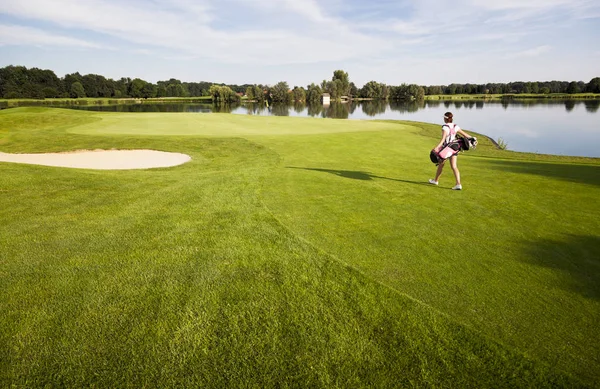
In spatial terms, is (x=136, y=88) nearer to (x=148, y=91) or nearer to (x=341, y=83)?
(x=148, y=91)

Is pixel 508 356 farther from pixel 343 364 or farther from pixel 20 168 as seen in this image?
pixel 20 168

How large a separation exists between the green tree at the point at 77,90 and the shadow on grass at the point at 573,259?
192103 millimetres

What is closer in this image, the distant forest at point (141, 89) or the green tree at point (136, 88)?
the distant forest at point (141, 89)

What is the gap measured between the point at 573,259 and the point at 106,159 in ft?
57.6

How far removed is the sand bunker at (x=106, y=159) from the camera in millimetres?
13930

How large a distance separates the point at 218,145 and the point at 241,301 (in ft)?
49.2

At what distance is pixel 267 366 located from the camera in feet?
9.92

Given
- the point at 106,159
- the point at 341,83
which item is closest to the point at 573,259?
the point at 106,159

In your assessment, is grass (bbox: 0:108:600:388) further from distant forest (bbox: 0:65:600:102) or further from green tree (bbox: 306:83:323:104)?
green tree (bbox: 306:83:323:104)

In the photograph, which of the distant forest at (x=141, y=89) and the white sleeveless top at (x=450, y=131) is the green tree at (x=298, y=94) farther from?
the white sleeveless top at (x=450, y=131)

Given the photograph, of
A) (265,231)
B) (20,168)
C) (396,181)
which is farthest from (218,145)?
(265,231)

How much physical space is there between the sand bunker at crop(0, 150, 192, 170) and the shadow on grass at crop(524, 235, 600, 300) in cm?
1277

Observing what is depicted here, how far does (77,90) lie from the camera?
15262 cm

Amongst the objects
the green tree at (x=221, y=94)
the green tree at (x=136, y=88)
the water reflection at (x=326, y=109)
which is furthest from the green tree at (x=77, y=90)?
the water reflection at (x=326, y=109)
